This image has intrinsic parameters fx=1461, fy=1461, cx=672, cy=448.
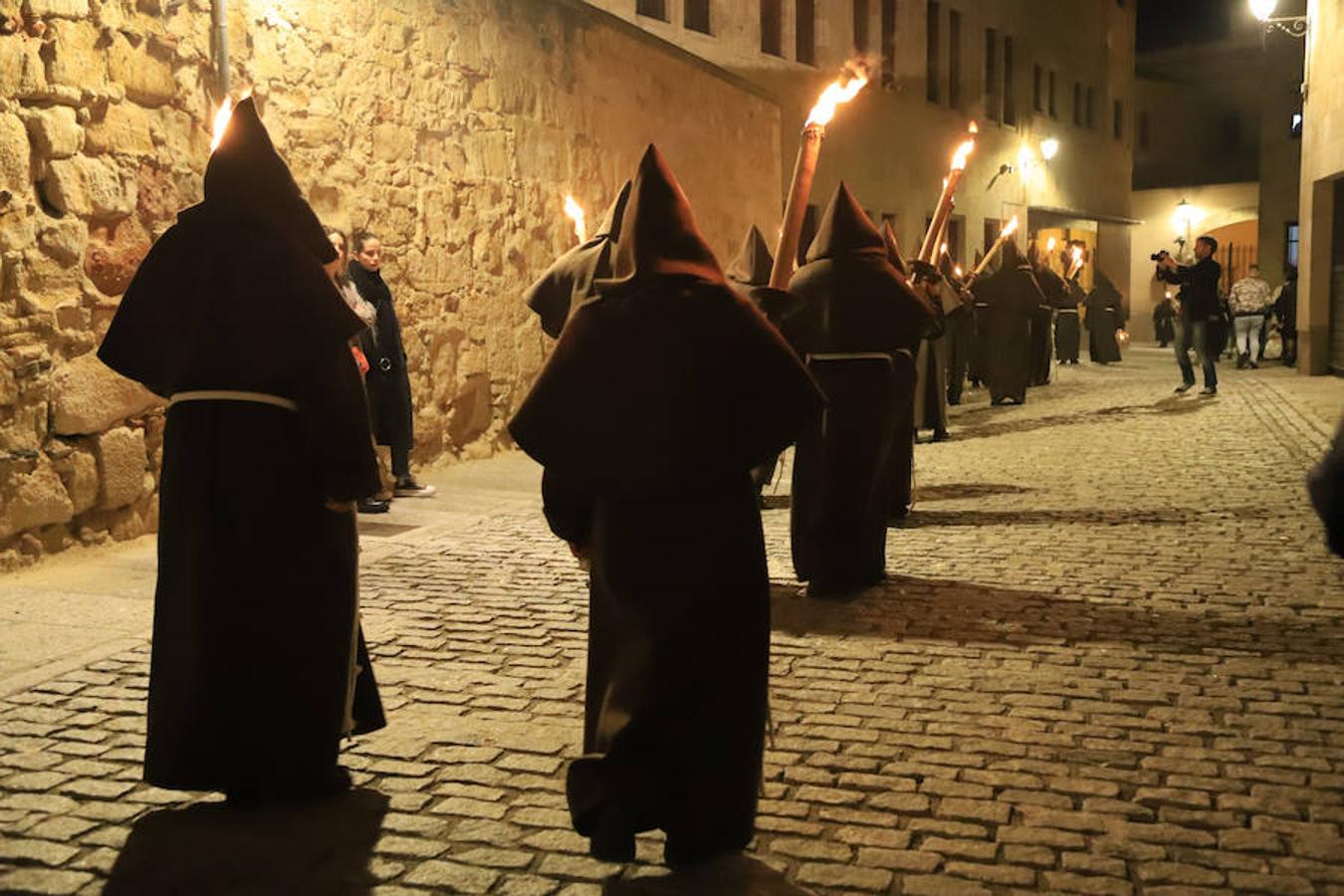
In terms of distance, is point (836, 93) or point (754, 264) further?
point (754, 264)

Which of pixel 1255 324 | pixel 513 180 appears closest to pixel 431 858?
pixel 513 180

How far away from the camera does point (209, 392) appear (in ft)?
13.7

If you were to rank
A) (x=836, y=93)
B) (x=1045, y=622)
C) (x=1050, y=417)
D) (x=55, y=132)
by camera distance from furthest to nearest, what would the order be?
(x=1050, y=417)
(x=55, y=132)
(x=1045, y=622)
(x=836, y=93)

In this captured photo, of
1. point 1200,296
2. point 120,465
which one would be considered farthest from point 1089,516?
point 1200,296

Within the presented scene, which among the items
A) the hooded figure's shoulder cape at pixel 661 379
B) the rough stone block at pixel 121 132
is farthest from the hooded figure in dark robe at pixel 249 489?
the rough stone block at pixel 121 132

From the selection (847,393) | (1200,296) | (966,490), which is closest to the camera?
(847,393)

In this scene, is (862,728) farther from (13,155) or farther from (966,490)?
(966,490)

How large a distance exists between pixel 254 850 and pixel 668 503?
146 centimetres

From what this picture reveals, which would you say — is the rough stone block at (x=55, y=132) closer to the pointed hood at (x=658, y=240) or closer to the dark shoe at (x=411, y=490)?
the dark shoe at (x=411, y=490)

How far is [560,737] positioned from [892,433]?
3.13 m

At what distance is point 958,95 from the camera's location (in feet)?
106

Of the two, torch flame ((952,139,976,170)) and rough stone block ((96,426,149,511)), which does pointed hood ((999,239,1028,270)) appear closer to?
torch flame ((952,139,976,170))

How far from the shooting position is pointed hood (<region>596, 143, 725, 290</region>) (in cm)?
371

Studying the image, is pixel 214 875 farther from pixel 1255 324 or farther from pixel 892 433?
pixel 1255 324
